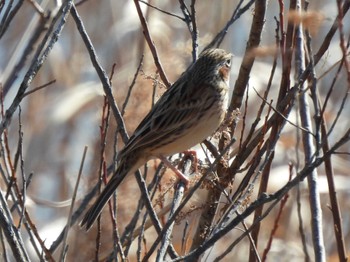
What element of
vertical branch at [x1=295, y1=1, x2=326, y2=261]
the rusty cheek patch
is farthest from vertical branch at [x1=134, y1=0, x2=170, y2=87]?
vertical branch at [x1=295, y1=1, x2=326, y2=261]

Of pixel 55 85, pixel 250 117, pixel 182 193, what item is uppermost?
pixel 55 85

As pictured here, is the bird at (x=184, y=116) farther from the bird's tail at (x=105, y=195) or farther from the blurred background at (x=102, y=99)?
the blurred background at (x=102, y=99)

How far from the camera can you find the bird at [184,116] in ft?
12.6

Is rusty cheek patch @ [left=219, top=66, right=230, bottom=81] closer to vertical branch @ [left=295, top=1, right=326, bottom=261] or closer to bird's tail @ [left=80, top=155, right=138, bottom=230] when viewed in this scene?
bird's tail @ [left=80, top=155, right=138, bottom=230]

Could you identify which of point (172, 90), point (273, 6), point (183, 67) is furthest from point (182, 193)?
point (273, 6)

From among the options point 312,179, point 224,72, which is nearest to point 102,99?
point 224,72

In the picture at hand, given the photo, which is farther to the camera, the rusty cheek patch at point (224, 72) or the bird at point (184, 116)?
the rusty cheek patch at point (224, 72)

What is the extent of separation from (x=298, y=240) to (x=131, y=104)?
183 cm

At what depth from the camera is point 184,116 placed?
407 centimetres

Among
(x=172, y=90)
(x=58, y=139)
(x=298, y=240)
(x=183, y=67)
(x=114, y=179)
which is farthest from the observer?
(x=58, y=139)

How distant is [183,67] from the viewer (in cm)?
459

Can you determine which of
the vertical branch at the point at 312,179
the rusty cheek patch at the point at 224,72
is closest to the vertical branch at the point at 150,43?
the rusty cheek patch at the point at 224,72

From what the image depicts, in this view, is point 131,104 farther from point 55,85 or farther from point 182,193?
point 55,85

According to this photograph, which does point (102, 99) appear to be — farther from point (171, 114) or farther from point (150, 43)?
point (150, 43)
